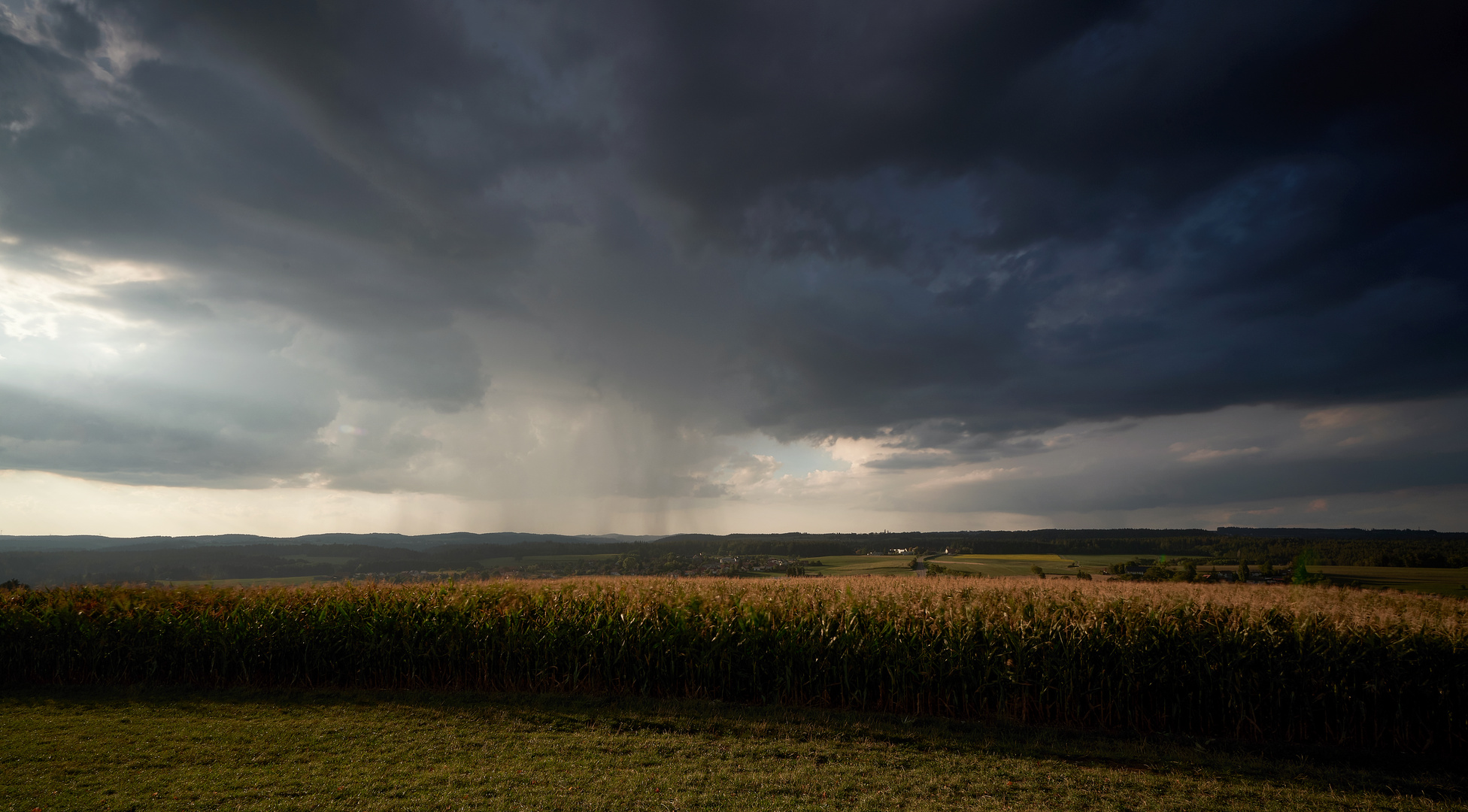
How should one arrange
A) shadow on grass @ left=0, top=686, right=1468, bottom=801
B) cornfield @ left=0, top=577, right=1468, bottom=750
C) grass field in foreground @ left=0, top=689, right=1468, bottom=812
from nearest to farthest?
grass field in foreground @ left=0, top=689, right=1468, bottom=812
shadow on grass @ left=0, top=686, right=1468, bottom=801
cornfield @ left=0, top=577, right=1468, bottom=750

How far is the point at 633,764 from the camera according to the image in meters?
8.62

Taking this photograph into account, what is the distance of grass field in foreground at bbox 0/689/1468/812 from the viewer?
24.2 feet

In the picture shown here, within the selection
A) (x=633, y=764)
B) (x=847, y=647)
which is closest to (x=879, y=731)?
(x=847, y=647)

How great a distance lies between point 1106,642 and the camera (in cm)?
1144

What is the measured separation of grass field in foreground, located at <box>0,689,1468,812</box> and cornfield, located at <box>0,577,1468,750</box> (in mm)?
945

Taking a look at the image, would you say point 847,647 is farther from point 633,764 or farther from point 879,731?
point 633,764

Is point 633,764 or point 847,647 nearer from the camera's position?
point 633,764

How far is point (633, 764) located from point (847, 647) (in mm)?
5381

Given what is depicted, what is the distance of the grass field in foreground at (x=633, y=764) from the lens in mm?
7375

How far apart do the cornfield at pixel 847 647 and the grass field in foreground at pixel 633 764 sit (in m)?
0.95

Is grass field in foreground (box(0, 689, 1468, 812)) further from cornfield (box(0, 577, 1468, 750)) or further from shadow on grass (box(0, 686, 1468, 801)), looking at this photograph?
cornfield (box(0, 577, 1468, 750))

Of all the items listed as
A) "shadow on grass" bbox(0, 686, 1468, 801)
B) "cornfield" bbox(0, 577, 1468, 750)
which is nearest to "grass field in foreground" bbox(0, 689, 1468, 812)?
"shadow on grass" bbox(0, 686, 1468, 801)

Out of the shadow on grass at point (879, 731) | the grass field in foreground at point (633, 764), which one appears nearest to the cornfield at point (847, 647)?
the shadow on grass at point (879, 731)

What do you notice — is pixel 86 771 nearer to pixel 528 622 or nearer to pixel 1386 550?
pixel 528 622
